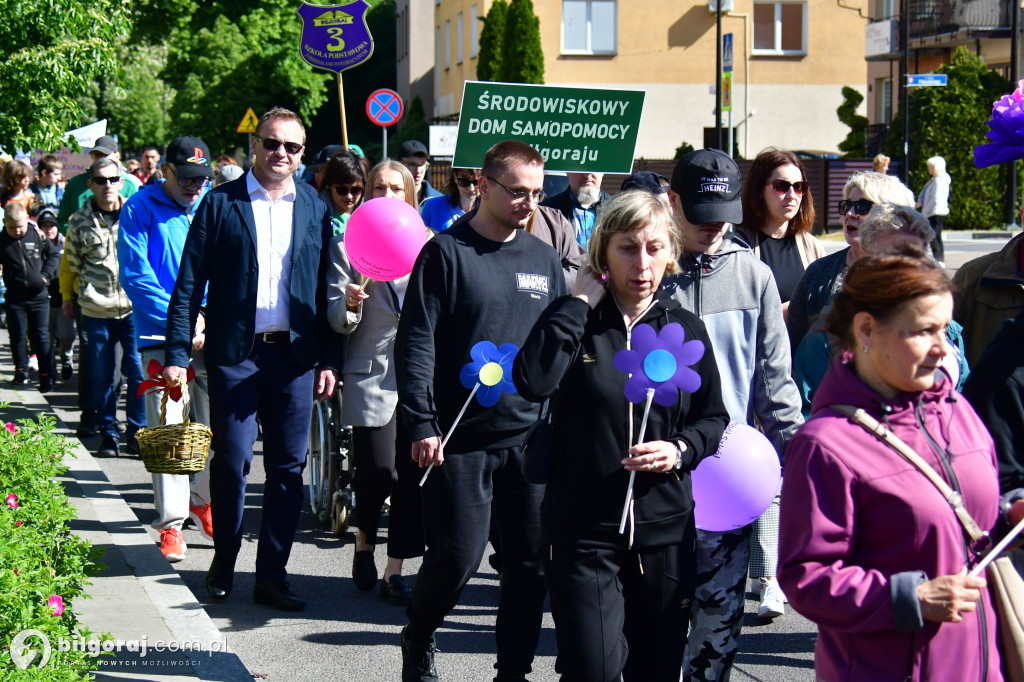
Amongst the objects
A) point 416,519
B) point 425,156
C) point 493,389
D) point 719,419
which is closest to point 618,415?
point 719,419

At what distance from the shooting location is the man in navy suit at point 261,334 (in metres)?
6.02

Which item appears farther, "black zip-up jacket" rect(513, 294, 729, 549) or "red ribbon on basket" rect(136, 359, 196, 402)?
"red ribbon on basket" rect(136, 359, 196, 402)

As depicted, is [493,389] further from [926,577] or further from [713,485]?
[926,577]

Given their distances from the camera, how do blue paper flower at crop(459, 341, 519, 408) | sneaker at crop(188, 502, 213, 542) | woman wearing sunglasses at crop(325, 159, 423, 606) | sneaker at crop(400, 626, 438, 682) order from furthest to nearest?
sneaker at crop(188, 502, 213, 542) → woman wearing sunglasses at crop(325, 159, 423, 606) → sneaker at crop(400, 626, 438, 682) → blue paper flower at crop(459, 341, 519, 408)

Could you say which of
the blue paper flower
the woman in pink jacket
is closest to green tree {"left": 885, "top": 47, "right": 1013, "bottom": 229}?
the blue paper flower

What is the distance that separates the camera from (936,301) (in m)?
2.80

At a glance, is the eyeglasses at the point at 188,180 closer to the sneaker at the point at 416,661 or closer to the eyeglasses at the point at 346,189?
the eyeglasses at the point at 346,189

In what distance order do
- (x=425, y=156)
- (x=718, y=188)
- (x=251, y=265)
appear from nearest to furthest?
1. (x=718, y=188)
2. (x=251, y=265)
3. (x=425, y=156)

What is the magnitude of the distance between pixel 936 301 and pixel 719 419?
3.97 ft

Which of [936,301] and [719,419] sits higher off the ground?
[936,301]

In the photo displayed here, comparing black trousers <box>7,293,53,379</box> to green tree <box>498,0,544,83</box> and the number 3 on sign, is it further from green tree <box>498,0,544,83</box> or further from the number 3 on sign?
green tree <box>498,0,544,83</box>

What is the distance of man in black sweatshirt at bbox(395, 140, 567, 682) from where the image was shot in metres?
4.62

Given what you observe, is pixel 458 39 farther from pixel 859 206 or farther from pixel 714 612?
pixel 714 612

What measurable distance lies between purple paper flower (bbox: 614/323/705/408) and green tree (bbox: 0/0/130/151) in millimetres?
6051
